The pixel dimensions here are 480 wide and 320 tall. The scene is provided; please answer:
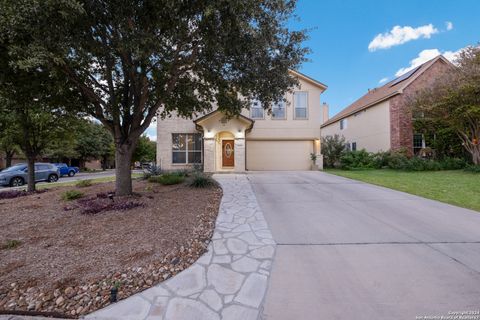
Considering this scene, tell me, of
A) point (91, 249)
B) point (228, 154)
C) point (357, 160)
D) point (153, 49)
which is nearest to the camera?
point (91, 249)

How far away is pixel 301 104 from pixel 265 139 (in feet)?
12.3

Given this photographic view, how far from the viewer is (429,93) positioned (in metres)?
15.2

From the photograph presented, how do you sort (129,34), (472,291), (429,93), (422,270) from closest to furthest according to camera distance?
(472,291) → (422,270) → (129,34) → (429,93)

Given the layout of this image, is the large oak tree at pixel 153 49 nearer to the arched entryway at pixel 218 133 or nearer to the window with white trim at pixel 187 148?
the arched entryway at pixel 218 133

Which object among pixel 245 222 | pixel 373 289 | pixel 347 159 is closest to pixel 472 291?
pixel 373 289

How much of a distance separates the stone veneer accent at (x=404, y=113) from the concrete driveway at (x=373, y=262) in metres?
13.1

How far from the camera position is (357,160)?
57.6ft

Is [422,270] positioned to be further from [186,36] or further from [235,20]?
[186,36]

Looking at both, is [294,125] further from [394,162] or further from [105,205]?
[105,205]

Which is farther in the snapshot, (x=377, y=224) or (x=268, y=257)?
(x=377, y=224)

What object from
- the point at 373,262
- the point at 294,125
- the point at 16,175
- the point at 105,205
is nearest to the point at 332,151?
the point at 294,125

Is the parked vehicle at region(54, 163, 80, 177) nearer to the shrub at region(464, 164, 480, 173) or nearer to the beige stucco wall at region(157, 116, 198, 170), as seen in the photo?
the beige stucco wall at region(157, 116, 198, 170)

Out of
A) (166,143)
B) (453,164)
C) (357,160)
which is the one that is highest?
(166,143)

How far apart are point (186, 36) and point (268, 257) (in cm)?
550
